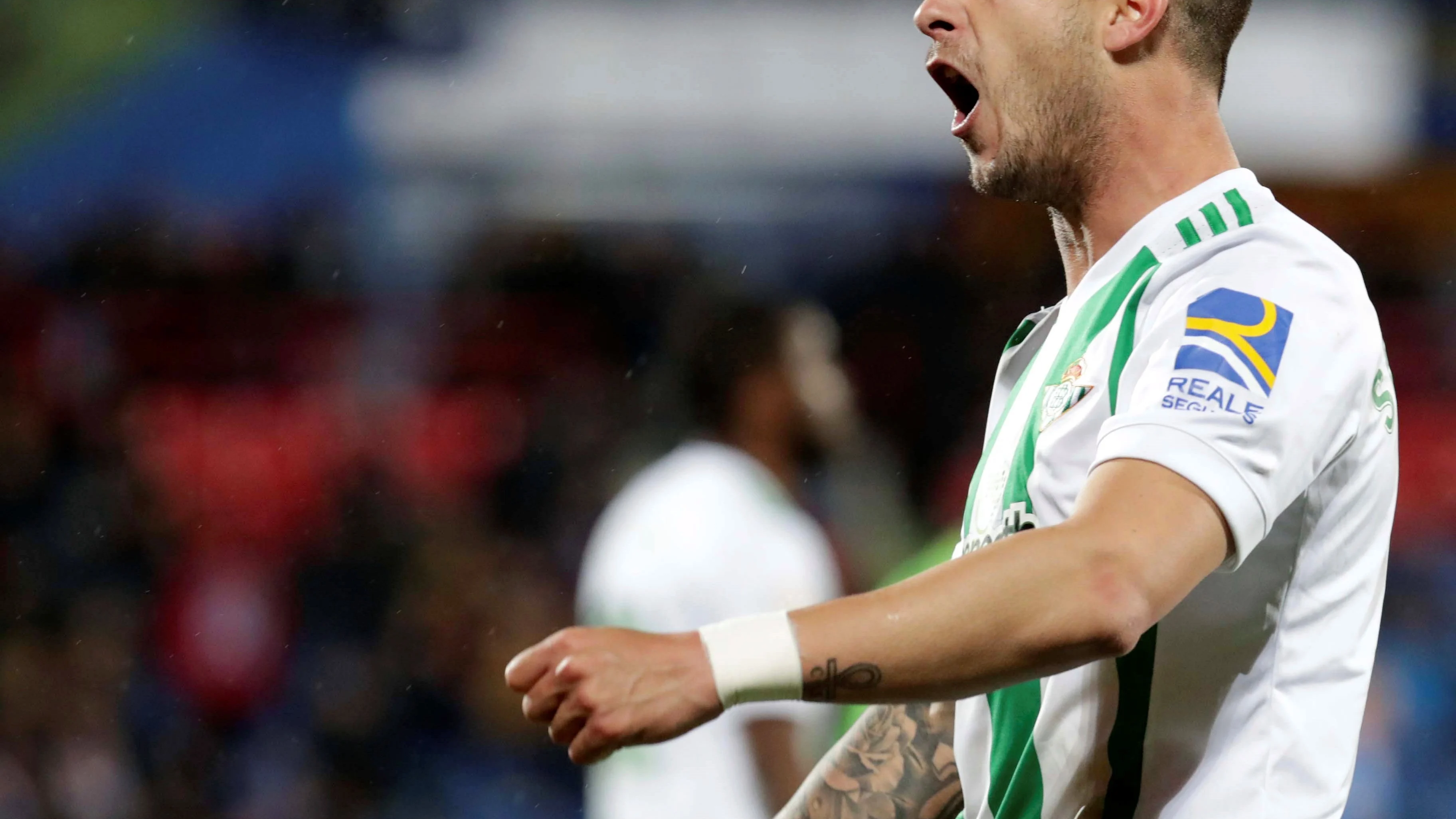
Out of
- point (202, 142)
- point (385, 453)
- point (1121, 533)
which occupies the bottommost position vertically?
point (385, 453)

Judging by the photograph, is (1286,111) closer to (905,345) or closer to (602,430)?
(905,345)

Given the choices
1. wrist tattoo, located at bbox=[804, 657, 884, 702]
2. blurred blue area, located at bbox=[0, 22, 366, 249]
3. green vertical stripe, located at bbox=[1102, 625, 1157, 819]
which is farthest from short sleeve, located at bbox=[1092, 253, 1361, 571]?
blurred blue area, located at bbox=[0, 22, 366, 249]

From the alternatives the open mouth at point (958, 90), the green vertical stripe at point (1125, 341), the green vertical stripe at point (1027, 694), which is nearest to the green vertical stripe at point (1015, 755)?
the green vertical stripe at point (1027, 694)

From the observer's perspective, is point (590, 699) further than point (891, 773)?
No

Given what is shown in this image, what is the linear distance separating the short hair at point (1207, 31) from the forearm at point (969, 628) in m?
0.91

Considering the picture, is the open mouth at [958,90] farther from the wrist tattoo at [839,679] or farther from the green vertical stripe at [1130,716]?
the wrist tattoo at [839,679]

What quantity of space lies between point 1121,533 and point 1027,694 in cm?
51

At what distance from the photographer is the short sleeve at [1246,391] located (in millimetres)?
1506

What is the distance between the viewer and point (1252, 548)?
1.54 meters

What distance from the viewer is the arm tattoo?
88.0 inches

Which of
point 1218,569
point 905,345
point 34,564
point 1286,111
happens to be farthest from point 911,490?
point 1218,569

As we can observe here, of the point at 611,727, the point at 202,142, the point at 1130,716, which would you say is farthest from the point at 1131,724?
the point at 202,142

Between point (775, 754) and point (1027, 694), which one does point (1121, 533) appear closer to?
point (1027, 694)

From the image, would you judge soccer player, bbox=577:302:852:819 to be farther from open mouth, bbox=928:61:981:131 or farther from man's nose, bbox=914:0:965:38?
man's nose, bbox=914:0:965:38
